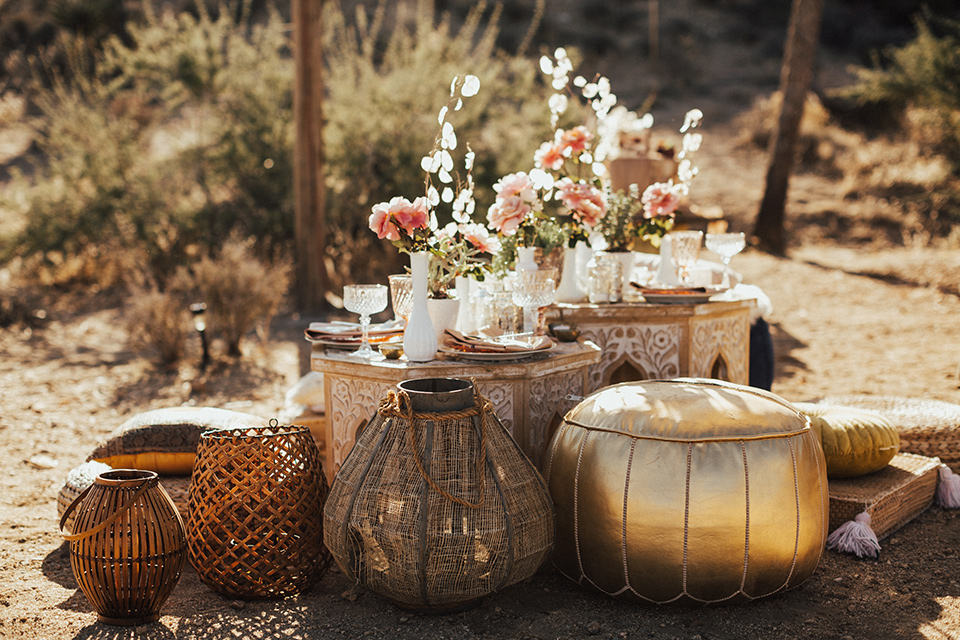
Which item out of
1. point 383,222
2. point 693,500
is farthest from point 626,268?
point 693,500

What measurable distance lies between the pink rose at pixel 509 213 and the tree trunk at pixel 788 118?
25.4 ft

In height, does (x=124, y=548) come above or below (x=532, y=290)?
below

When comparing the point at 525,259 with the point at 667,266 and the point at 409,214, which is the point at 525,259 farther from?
the point at 667,266

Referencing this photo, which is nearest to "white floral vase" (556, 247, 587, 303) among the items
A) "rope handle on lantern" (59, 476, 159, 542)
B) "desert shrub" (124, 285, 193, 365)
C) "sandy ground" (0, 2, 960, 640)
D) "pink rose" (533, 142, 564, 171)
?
"pink rose" (533, 142, 564, 171)

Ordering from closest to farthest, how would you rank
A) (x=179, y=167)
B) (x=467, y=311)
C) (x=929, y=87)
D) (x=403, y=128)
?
1. (x=467, y=311)
2. (x=403, y=128)
3. (x=179, y=167)
4. (x=929, y=87)

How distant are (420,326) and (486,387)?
0.35 metres

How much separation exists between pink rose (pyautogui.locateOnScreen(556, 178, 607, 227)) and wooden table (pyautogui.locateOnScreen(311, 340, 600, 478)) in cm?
77

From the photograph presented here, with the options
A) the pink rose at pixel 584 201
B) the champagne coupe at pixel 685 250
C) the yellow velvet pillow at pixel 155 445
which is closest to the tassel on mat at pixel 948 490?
the champagne coupe at pixel 685 250

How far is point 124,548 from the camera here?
113 inches

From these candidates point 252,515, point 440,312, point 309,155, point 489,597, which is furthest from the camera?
point 309,155

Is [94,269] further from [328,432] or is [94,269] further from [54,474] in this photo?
[328,432]

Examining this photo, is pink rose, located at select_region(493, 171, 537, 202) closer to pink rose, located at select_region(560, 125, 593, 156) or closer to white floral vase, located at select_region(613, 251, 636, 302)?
pink rose, located at select_region(560, 125, 593, 156)

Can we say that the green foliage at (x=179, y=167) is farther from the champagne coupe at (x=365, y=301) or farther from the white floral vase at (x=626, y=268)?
the champagne coupe at (x=365, y=301)

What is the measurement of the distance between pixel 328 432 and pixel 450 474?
0.97 m
